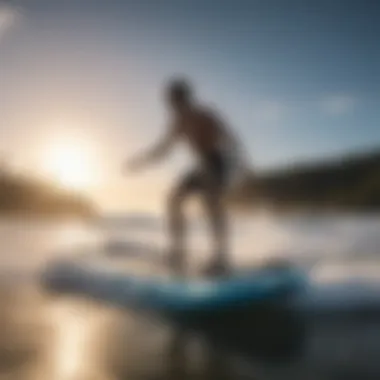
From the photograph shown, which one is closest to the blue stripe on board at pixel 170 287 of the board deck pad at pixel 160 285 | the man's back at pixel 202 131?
the board deck pad at pixel 160 285

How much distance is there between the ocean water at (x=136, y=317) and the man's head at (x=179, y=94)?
0.32 metres

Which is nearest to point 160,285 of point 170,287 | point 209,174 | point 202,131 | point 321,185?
point 170,287

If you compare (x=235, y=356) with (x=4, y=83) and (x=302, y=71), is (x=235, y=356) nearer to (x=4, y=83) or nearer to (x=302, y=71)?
(x=302, y=71)

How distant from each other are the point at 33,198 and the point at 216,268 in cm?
53

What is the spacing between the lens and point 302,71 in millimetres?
1937

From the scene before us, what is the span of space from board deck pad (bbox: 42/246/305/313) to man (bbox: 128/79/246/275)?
0.10 meters

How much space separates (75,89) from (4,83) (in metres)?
0.19

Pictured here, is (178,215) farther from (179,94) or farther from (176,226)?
(179,94)

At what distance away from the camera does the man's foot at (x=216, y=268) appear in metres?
1.79

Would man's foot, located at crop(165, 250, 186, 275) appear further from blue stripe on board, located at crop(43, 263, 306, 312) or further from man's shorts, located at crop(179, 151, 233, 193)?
man's shorts, located at crop(179, 151, 233, 193)

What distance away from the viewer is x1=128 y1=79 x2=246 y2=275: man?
184cm

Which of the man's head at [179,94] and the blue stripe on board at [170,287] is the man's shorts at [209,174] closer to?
the man's head at [179,94]

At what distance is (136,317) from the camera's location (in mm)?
1773

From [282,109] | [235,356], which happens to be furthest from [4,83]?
[235,356]
